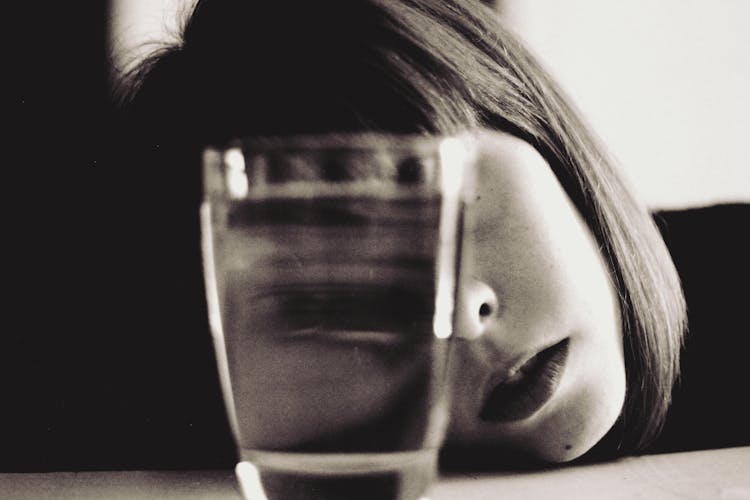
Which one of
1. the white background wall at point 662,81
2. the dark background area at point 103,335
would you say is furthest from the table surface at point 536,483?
the white background wall at point 662,81

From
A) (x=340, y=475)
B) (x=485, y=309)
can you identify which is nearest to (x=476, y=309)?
(x=485, y=309)

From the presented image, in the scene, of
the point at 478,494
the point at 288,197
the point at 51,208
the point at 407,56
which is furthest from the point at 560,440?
the point at 51,208

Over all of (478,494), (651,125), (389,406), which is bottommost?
(478,494)

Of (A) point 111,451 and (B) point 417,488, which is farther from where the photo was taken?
(A) point 111,451

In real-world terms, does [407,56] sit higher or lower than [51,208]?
→ higher

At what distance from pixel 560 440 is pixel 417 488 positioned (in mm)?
393

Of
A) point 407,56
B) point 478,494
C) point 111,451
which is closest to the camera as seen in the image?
point 478,494

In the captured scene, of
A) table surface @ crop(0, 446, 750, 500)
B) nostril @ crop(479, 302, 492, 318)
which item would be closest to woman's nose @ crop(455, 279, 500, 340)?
nostril @ crop(479, 302, 492, 318)

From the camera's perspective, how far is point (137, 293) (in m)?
0.78

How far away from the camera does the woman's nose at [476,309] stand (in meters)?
0.50

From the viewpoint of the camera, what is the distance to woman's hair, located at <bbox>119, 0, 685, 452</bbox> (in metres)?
0.53

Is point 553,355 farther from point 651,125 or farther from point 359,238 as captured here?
point 651,125

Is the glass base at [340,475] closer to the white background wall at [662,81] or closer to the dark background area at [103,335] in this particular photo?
the dark background area at [103,335]

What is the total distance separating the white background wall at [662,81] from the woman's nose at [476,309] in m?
Result: 1.09
